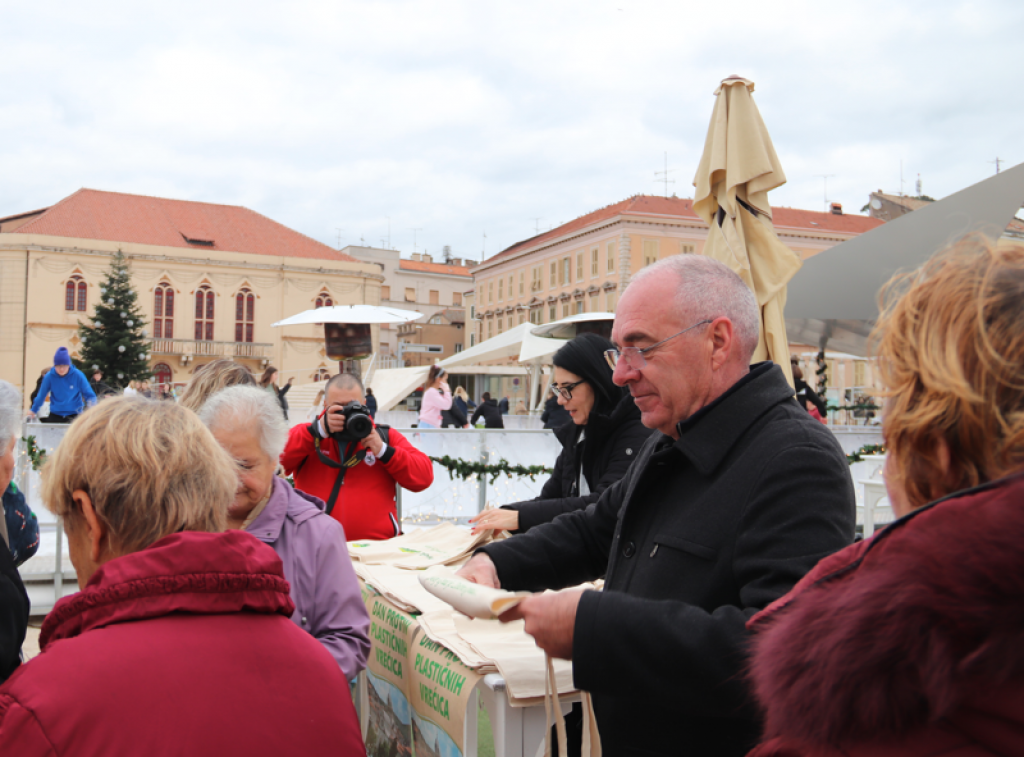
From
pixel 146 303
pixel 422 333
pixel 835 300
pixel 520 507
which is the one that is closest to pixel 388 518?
pixel 520 507

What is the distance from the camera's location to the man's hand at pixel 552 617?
1.48 meters

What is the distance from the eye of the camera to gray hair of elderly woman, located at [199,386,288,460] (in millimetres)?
2604

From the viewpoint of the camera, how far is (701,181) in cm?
577

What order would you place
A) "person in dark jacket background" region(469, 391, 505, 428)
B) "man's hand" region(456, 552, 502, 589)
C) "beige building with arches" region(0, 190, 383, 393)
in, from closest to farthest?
"man's hand" region(456, 552, 502, 589)
"person in dark jacket background" region(469, 391, 505, 428)
"beige building with arches" region(0, 190, 383, 393)

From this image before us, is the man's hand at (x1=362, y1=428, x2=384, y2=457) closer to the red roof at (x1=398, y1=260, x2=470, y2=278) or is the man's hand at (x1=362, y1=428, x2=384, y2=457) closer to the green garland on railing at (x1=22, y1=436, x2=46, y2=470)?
the green garland on railing at (x1=22, y1=436, x2=46, y2=470)

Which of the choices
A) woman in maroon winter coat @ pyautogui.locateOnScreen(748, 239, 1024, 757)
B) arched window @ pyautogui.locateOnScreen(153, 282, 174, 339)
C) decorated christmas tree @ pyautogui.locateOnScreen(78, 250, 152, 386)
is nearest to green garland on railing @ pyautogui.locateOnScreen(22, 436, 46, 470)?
woman in maroon winter coat @ pyautogui.locateOnScreen(748, 239, 1024, 757)

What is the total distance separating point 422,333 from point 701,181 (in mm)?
64813

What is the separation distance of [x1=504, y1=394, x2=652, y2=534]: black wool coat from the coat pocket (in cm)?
125

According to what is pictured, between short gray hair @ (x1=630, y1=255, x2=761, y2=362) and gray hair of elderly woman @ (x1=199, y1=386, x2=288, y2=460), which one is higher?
short gray hair @ (x1=630, y1=255, x2=761, y2=362)

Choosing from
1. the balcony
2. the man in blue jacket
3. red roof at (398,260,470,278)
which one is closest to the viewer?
the man in blue jacket

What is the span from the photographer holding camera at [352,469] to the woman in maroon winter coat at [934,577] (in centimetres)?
321

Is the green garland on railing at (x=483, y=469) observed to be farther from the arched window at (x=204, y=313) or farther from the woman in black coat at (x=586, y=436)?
the arched window at (x=204, y=313)

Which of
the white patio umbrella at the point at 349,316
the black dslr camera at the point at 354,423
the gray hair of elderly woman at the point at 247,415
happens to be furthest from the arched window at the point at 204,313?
the gray hair of elderly woman at the point at 247,415

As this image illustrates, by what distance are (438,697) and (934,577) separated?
185 centimetres
